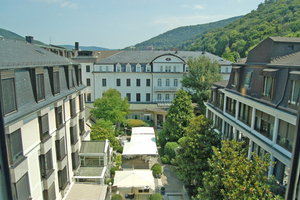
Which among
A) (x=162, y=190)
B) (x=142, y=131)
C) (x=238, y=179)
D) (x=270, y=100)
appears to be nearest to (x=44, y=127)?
(x=238, y=179)

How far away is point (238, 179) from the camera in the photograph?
9383 mm

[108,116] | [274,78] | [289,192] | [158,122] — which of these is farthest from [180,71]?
[289,192]

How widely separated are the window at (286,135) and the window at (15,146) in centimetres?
1131

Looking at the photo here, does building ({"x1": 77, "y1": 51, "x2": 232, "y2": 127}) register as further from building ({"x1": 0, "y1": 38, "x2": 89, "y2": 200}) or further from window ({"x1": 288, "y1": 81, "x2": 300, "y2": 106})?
window ({"x1": 288, "y1": 81, "x2": 300, "y2": 106})

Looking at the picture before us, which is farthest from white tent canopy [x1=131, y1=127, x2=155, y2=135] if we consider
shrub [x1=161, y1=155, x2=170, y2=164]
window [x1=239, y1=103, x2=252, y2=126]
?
window [x1=239, y1=103, x2=252, y2=126]

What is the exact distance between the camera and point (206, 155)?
49.5 feet

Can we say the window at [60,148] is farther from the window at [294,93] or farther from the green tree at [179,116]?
the green tree at [179,116]

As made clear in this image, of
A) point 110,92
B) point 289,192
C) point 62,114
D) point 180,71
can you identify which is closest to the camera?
point 289,192

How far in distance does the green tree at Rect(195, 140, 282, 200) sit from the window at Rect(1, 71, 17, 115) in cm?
909

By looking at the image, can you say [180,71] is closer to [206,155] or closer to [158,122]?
[158,122]

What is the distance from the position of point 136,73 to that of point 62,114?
27.7 metres

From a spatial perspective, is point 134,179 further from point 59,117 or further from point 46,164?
point 59,117

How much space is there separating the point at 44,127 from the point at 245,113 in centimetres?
1225

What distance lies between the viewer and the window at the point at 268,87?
35.5 feet
